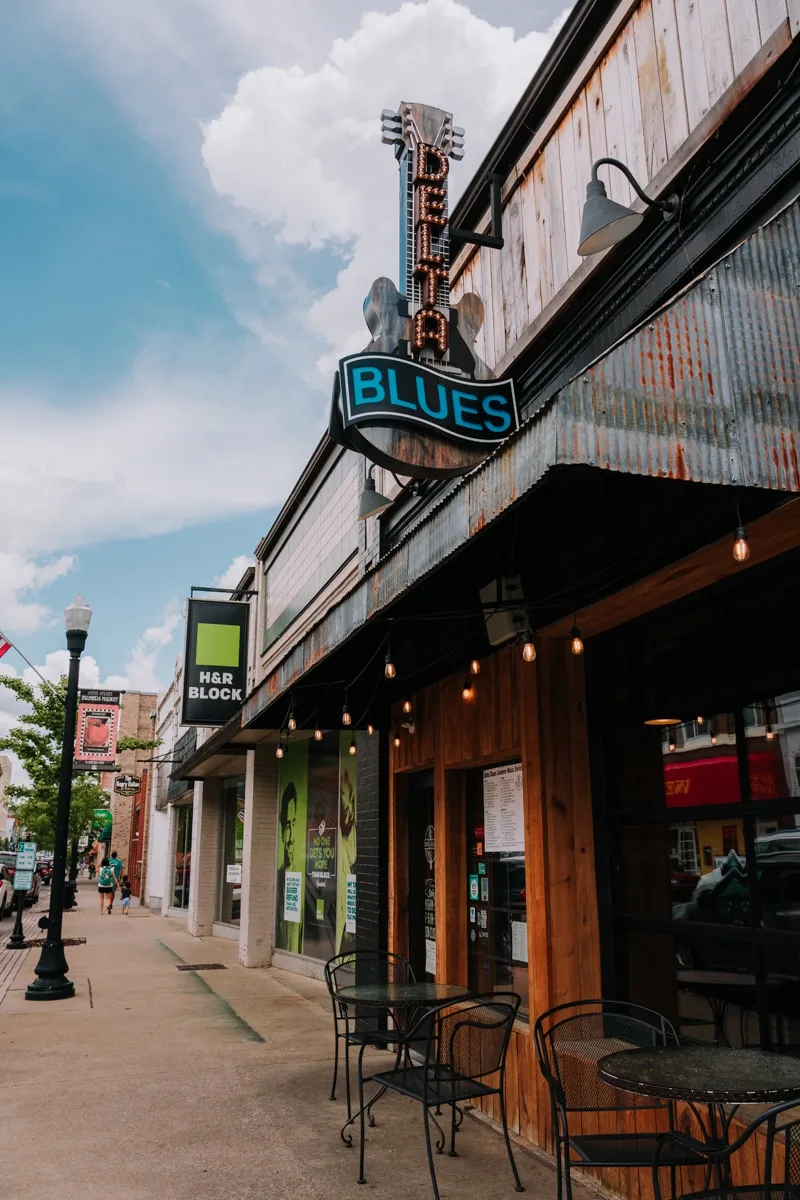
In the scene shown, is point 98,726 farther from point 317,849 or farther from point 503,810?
point 503,810

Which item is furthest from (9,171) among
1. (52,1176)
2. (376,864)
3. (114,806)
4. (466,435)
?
(114,806)

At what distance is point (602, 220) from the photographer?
462 centimetres

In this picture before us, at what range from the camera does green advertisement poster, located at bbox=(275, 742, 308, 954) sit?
1270 centimetres

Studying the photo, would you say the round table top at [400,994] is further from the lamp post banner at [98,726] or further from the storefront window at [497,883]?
the lamp post banner at [98,726]

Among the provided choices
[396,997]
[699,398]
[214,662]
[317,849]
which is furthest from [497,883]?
[214,662]

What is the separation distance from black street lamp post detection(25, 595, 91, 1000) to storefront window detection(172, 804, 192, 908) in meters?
11.4

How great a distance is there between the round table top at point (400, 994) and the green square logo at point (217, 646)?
9896mm

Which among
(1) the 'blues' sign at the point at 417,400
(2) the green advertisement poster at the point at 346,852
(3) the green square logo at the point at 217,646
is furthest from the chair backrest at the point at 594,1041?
(3) the green square logo at the point at 217,646

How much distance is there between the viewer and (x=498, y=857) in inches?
263

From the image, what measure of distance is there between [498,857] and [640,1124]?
7.85 feet

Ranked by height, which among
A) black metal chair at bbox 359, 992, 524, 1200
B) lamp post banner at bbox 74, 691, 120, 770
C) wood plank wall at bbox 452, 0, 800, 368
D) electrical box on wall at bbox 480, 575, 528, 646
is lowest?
black metal chair at bbox 359, 992, 524, 1200

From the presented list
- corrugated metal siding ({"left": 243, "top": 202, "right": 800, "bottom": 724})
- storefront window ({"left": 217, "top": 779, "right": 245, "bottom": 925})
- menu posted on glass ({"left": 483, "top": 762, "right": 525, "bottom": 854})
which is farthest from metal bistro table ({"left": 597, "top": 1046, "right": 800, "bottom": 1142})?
storefront window ({"left": 217, "top": 779, "right": 245, "bottom": 925})

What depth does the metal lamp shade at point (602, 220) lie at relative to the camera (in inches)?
182

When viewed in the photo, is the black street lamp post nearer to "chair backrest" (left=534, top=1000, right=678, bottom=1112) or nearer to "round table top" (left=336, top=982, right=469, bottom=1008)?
"round table top" (left=336, top=982, right=469, bottom=1008)
